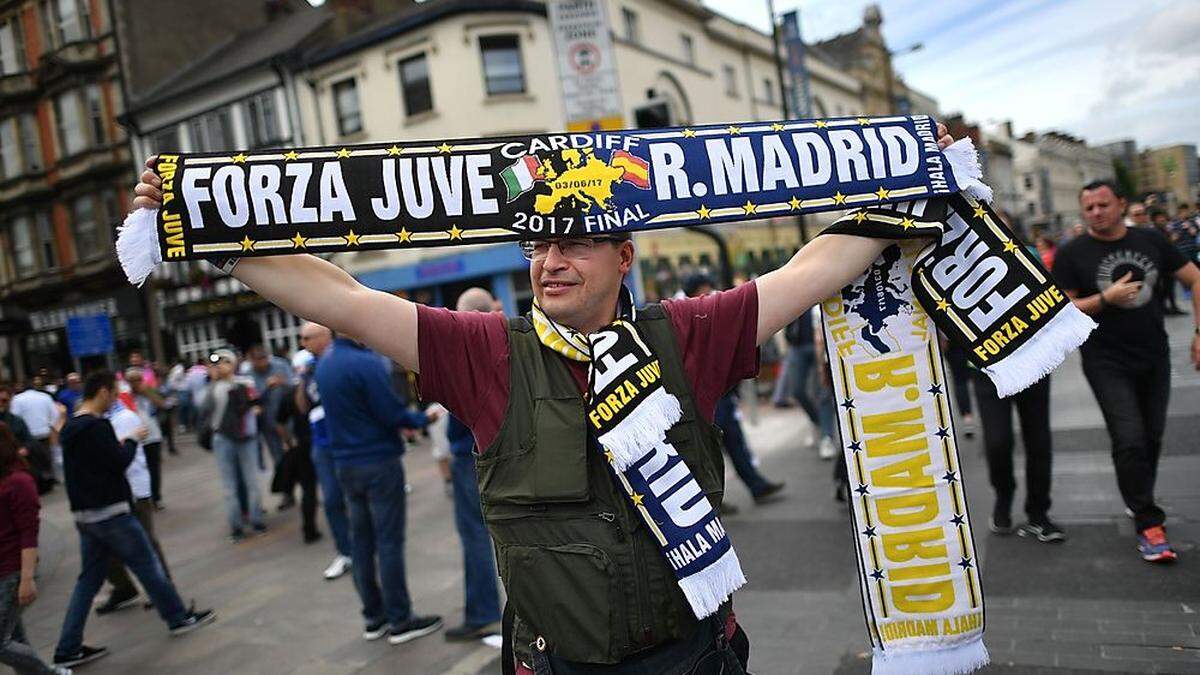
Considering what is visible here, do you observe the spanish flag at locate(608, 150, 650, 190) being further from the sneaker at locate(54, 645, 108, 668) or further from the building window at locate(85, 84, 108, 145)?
the building window at locate(85, 84, 108, 145)

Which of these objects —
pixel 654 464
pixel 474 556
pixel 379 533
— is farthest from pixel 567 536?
pixel 379 533

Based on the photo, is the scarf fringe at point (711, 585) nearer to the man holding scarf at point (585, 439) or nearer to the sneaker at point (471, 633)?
the man holding scarf at point (585, 439)

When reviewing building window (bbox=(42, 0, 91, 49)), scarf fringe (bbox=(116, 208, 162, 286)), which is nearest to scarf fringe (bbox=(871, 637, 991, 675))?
→ scarf fringe (bbox=(116, 208, 162, 286))

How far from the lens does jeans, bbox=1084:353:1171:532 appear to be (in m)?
4.27

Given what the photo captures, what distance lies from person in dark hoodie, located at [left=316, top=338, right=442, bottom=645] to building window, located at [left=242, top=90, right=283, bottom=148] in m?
20.9

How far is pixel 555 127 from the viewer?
2195cm

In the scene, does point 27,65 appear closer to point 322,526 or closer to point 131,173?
point 131,173

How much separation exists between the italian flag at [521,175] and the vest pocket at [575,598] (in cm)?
93

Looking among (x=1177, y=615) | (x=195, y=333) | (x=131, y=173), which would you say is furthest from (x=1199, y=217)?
(x=131, y=173)

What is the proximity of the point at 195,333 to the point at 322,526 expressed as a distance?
20944mm

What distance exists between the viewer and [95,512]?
17.0 feet

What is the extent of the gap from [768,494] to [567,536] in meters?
5.18

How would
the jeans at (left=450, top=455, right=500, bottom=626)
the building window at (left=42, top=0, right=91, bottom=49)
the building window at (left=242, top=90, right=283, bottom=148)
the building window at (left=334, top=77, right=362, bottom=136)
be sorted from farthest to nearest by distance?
the building window at (left=42, top=0, right=91, bottom=49), the building window at (left=242, top=90, right=283, bottom=148), the building window at (left=334, top=77, right=362, bottom=136), the jeans at (left=450, top=455, right=500, bottom=626)

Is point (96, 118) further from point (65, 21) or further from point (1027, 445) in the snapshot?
point (1027, 445)
